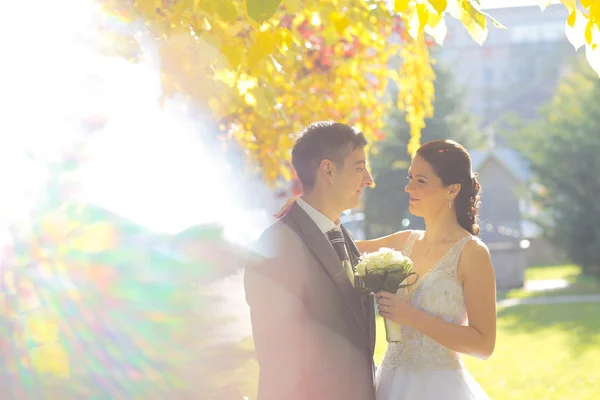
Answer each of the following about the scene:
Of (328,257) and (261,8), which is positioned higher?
(261,8)

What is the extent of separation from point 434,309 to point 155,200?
7143 millimetres

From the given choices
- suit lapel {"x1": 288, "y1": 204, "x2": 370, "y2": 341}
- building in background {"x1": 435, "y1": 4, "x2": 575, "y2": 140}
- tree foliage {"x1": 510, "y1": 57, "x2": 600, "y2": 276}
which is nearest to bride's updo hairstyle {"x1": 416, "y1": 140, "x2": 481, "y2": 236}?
suit lapel {"x1": 288, "y1": 204, "x2": 370, "y2": 341}

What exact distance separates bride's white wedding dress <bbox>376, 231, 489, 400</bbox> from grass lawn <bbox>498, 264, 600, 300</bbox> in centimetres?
1727

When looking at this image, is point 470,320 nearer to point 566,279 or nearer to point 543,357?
point 543,357

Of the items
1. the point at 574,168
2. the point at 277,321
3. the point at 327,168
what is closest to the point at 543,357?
the point at 327,168

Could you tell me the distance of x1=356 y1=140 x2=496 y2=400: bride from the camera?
4379 millimetres

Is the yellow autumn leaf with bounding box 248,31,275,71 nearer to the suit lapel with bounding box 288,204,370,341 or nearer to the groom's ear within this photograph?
the groom's ear

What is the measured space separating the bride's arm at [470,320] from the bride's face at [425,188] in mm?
489

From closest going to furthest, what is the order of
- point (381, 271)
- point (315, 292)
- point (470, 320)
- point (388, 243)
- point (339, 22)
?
1. point (315, 292)
2. point (381, 271)
3. point (470, 320)
4. point (388, 243)
5. point (339, 22)

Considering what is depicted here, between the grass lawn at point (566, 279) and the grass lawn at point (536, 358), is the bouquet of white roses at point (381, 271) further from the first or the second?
the grass lawn at point (566, 279)

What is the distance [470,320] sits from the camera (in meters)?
4.38

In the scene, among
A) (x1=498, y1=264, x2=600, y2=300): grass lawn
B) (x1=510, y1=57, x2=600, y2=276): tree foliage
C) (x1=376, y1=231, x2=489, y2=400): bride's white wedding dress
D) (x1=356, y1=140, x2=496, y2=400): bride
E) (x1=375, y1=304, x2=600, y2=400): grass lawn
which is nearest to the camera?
(x1=356, y1=140, x2=496, y2=400): bride

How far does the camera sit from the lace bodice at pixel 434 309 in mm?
4586

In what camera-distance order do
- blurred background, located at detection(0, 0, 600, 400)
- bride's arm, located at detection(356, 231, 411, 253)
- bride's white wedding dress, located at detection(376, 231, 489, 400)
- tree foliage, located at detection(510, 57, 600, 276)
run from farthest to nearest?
tree foliage, located at detection(510, 57, 600, 276) < bride's arm, located at detection(356, 231, 411, 253) < blurred background, located at detection(0, 0, 600, 400) < bride's white wedding dress, located at detection(376, 231, 489, 400)
